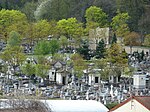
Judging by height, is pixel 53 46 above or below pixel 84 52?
above

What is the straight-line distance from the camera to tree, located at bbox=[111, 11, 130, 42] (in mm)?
62131

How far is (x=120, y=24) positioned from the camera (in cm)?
6412

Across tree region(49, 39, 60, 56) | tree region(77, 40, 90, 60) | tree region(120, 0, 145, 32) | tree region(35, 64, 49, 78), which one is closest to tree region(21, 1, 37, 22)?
tree region(120, 0, 145, 32)

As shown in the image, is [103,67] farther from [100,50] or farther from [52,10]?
[52,10]

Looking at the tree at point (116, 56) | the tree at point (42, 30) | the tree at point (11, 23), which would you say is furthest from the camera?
the tree at point (11, 23)

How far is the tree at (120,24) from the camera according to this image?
62.1m

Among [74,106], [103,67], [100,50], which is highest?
[100,50]

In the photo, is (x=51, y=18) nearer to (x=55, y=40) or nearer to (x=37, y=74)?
(x=55, y=40)

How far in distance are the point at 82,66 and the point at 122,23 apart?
52.6ft

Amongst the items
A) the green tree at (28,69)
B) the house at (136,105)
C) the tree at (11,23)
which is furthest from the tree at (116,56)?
the house at (136,105)

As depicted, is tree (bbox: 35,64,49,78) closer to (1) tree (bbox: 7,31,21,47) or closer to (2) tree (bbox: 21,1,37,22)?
(1) tree (bbox: 7,31,21,47)

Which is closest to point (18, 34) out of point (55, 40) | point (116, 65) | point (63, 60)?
point (55, 40)

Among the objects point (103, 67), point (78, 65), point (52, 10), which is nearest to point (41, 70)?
point (78, 65)

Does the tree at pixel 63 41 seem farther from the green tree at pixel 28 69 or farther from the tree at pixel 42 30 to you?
the green tree at pixel 28 69
